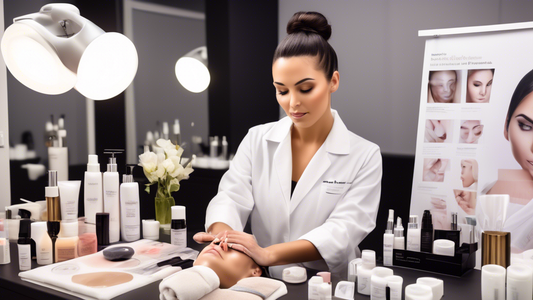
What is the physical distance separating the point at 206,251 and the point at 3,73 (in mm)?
2255

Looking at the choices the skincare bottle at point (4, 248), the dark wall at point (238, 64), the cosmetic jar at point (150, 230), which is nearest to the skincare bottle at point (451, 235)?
the cosmetic jar at point (150, 230)

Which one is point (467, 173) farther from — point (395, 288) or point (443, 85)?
point (395, 288)

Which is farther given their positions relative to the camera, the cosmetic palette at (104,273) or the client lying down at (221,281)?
the cosmetic palette at (104,273)

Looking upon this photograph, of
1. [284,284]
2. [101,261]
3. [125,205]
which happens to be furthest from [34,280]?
[284,284]

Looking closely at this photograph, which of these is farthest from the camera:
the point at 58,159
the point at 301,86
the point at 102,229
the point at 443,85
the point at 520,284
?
the point at 58,159

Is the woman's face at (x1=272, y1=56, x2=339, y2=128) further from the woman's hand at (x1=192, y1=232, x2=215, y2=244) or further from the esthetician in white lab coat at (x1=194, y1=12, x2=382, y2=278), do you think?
the woman's hand at (x1=192, y1=232, x2=215, y2=244)

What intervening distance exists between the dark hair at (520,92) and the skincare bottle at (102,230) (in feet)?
5.94

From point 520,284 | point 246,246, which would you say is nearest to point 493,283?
point 520,284

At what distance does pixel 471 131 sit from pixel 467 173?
21 centimetres

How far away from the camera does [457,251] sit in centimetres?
142

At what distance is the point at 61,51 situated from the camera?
153 cm

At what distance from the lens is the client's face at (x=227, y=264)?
1272 mm

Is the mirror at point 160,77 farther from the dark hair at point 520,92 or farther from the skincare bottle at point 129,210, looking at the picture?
the dark hair at point 520,92

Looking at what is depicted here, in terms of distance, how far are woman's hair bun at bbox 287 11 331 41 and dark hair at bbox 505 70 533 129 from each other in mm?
958
